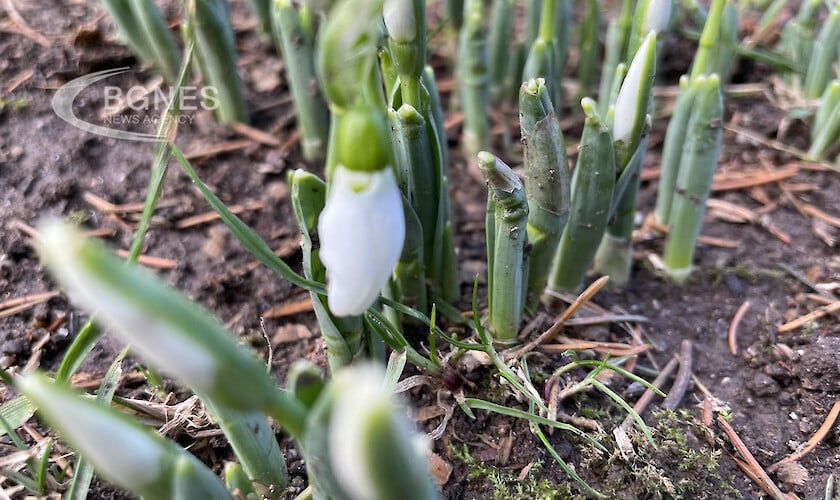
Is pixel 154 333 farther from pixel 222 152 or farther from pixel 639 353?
pixel 222 152

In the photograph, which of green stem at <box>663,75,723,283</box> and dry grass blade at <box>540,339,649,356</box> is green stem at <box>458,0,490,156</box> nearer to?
green stem at <box>663,75,723,283</box>

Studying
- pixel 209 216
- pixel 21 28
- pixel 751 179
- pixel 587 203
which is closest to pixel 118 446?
pixel 587 203

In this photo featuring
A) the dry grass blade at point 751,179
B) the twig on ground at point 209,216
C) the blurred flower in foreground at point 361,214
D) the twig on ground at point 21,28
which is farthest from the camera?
the twig on ground at point 21,28

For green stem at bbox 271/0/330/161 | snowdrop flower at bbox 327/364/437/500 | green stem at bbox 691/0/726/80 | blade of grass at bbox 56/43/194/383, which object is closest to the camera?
snowdrop flower at bbox 327/364/437/500

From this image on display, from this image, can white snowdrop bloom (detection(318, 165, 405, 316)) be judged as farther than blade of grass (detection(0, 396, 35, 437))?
No

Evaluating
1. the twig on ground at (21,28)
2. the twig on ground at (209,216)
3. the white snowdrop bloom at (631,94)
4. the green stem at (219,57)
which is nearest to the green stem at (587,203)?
the white snowdrop bloom at (631,94)

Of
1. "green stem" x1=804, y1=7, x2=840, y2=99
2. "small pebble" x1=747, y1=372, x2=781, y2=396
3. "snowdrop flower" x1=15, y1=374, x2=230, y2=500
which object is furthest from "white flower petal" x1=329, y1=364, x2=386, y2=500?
"green stem" x1=804, y1=7, x2=840, y2=99

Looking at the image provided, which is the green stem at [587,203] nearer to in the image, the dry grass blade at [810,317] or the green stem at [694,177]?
the green stem at [694,177]

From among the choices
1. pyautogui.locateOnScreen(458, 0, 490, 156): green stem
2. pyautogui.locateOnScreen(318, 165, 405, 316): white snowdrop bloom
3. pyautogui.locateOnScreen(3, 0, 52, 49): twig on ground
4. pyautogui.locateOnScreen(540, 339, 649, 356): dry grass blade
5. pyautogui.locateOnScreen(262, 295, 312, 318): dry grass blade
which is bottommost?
pyautogui.locateOnScreen(540, 339, 649, 356): dry grass blade
